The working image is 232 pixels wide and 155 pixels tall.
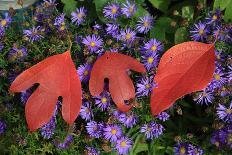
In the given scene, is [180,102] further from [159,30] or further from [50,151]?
[50,151]

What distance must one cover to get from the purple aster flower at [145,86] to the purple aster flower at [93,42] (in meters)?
0.19

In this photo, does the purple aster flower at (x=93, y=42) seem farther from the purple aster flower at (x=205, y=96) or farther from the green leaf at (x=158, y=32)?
the purple aster flower at (x=205, y=96)

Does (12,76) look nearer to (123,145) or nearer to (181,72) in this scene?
(123,145)

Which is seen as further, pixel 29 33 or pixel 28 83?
pixel 29 33

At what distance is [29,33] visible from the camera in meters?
1.56

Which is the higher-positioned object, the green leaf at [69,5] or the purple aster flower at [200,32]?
the green leaf at [69,5]

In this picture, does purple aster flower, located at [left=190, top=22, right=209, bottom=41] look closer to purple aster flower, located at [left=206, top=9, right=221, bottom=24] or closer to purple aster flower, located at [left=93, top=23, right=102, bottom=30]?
purple aster flower, located at [left=206, top=9, right=221, bottom=24]

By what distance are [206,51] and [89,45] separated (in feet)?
1.19

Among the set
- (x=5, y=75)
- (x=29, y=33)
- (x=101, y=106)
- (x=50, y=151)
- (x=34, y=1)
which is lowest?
(x=50, y=151)

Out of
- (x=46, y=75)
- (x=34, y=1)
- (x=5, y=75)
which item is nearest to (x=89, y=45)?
(x=46, y=75)

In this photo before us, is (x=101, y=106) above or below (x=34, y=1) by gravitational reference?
below

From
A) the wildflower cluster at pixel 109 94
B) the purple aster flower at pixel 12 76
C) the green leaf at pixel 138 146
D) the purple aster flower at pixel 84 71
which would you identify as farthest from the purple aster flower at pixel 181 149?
the purple aster flower at pixel 12 76

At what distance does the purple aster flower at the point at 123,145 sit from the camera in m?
1.42

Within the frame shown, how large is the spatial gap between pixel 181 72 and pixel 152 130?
194mm
